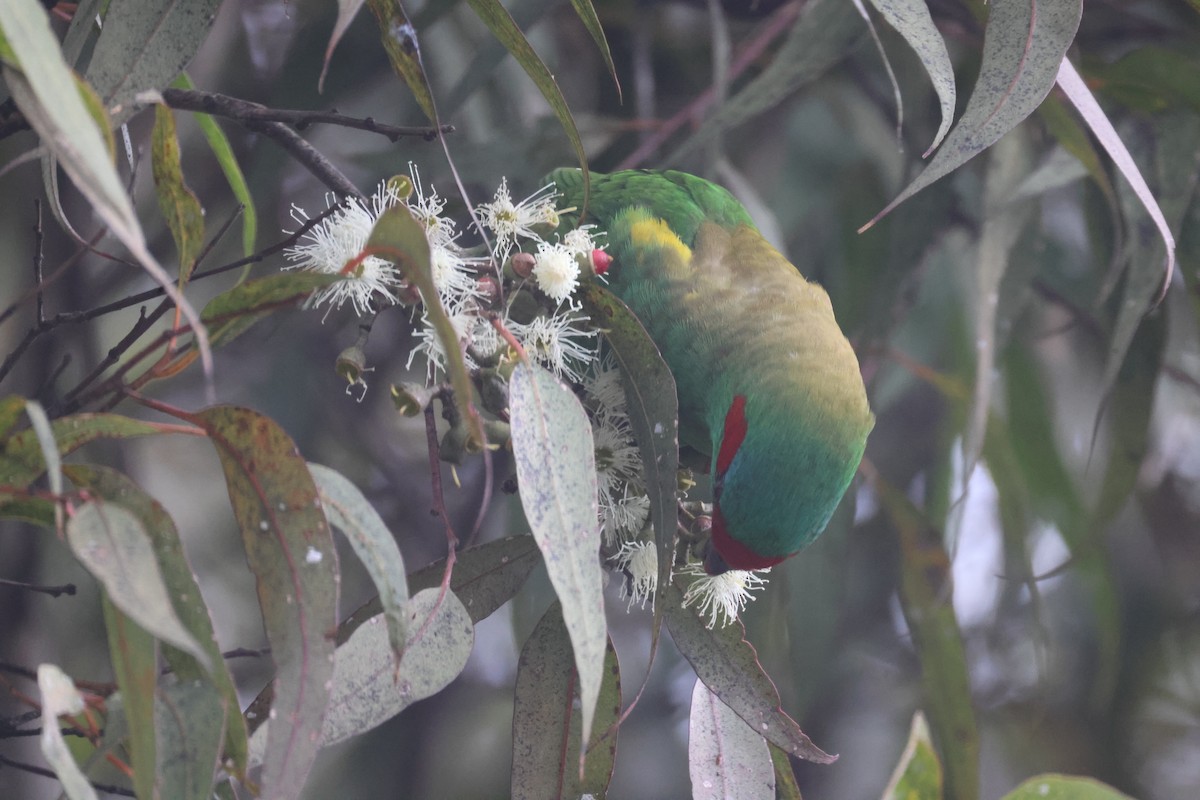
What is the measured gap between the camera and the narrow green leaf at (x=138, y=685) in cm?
64

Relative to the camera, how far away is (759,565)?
1.15 metres

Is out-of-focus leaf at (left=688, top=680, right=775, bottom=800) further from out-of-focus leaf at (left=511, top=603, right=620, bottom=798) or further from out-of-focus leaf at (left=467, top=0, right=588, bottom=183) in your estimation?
out-of-focus leaf at (left=467, top=0, right=588, bottom=183)

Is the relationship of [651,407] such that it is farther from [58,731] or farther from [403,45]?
[58,731]

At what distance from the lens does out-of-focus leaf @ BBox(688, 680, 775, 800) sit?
974 mm

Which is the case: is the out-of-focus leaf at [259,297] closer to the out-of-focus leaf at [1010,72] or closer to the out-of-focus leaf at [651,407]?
the out-of-focus leaf at [651,407]

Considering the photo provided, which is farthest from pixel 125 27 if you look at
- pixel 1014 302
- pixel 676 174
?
pixel 1014 302

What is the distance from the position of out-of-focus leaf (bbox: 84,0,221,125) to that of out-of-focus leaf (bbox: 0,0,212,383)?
0.23m

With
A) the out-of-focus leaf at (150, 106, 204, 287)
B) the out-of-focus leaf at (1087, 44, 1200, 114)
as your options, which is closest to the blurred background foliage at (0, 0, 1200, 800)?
the out-of-focus leaf at (1087, 44, 1200, 114)

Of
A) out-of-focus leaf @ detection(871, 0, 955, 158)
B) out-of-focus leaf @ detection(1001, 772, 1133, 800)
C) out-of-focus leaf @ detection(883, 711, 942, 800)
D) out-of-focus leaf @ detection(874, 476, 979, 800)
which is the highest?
out-of-focus leaf @ detection(871, 0, 955, 158)

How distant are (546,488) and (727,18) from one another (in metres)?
2.10

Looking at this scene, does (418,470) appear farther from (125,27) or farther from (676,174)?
(125,27)

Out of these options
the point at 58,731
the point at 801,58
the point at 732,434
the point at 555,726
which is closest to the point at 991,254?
the point at 801,58

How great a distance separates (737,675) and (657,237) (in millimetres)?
738

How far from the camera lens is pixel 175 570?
721 mm
